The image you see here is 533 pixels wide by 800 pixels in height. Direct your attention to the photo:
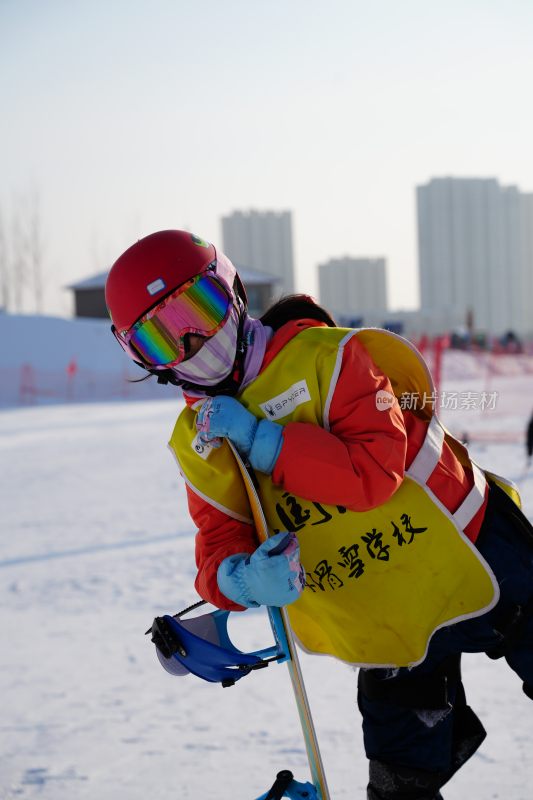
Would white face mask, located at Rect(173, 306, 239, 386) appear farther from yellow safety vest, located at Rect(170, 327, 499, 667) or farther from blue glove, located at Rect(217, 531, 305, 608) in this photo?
blue glove, located at Rect(217, 531, 305, 608)

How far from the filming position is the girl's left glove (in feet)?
5.35

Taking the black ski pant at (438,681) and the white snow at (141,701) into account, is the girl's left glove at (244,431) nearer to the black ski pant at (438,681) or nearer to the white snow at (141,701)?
the black ski pant at (438,681)

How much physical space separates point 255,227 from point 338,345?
7504cm

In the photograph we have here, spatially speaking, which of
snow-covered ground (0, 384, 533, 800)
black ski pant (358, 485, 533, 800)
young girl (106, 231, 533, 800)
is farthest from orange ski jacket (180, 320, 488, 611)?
snow-covered ground (0, 384, 533, 800)

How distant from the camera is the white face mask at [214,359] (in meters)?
1.72

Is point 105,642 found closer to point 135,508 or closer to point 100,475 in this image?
point 135,508

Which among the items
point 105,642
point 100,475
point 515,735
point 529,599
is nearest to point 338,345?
point 529,599

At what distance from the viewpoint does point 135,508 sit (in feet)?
23.4

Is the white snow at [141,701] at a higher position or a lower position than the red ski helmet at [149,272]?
lower

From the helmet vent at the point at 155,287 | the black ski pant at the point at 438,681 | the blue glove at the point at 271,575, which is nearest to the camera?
the blue glove at the point at 271,575

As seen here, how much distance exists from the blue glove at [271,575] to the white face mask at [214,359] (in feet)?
1.22

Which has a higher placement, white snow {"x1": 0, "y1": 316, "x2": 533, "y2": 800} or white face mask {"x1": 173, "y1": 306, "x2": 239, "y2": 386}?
white face mask {"x1": 173, "y1": 306, "x2": 239, "y2": 386}

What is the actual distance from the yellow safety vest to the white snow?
101 cm

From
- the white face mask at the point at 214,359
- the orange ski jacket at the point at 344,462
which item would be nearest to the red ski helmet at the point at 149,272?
the white face mask at the point at 214,359
